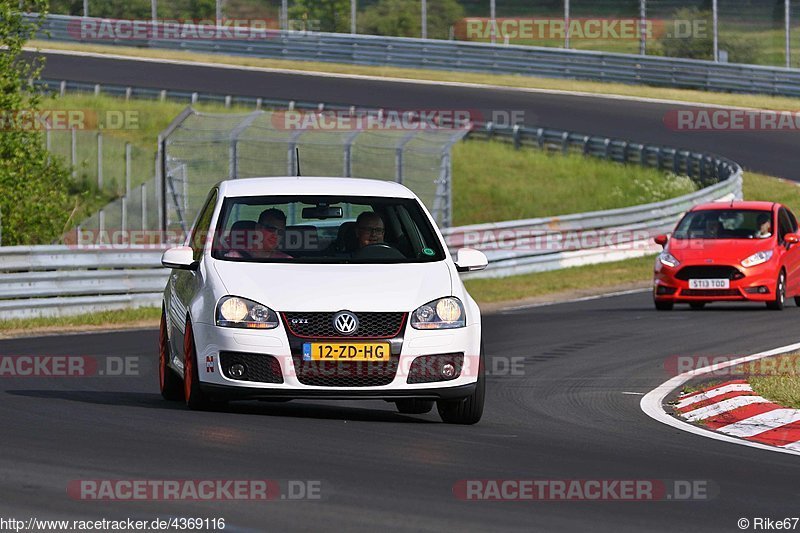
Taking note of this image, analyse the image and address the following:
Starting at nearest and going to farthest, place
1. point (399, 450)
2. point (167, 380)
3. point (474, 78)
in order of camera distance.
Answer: point (399, 450), point (167, 380), point (474, 78)

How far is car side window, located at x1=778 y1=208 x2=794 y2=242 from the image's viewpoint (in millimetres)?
21406

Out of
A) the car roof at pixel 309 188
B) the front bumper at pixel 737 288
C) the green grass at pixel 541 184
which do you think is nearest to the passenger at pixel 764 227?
the front bumper at pixel 737 288

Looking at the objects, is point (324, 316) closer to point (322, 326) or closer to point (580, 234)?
point (322, 326)

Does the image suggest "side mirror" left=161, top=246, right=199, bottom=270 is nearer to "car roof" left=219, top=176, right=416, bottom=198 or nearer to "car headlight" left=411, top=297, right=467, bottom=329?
"car roof" left=219, top=176, right=416, bottom=198

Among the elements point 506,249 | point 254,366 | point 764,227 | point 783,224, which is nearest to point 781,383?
point 254,366

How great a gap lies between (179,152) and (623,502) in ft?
→ 71.2

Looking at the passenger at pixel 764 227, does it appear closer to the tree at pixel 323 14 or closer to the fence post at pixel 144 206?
the fence post at pixel 144 206

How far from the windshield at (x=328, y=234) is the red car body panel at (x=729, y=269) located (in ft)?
33.4

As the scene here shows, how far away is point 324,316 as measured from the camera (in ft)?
31.9

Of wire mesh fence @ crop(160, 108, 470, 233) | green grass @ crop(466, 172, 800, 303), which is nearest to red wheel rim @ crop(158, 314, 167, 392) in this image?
green grass @ crop(466, 172, 800, 303)

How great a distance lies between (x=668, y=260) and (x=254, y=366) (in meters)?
11.9

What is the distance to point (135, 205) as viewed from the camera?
32781 mm

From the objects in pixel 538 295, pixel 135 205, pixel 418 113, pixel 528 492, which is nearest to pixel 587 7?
pixel 418 113

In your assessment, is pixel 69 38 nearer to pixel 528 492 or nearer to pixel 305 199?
pixel 305 199
